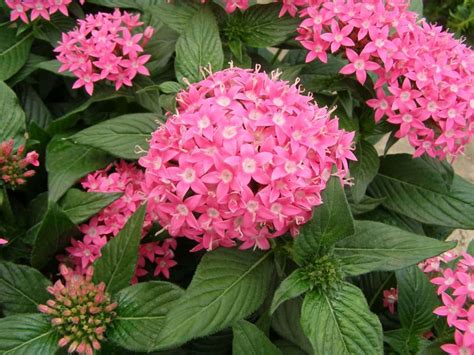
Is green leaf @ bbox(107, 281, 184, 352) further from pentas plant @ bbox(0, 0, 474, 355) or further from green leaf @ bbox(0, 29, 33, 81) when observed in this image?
green leaf @ bbox(0, 29, 33, 81)

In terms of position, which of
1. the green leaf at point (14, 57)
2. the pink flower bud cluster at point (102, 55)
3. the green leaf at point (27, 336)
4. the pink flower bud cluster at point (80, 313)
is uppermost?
the pink flower bud cluster at point (102, 55)

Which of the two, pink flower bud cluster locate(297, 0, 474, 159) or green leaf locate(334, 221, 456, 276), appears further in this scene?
pink flower bud cluster locate(297, 0, 474, 159)

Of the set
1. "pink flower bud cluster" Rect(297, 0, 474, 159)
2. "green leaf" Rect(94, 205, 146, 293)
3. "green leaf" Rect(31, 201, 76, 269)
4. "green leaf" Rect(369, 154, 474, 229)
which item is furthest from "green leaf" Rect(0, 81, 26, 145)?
"green leaf" Rect(369, 154, 474, 229)

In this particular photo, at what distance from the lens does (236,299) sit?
1099mm

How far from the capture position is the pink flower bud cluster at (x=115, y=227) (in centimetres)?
133

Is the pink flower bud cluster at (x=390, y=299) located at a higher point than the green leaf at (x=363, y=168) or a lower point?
lower

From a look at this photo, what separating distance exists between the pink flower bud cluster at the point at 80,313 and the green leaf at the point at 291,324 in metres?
0.41

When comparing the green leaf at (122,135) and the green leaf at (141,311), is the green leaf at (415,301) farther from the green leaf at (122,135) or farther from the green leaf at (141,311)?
the green leaf at (122,135)

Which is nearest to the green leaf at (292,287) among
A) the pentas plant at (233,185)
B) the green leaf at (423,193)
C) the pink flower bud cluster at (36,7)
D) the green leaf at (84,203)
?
the pentas plant at (233,185)

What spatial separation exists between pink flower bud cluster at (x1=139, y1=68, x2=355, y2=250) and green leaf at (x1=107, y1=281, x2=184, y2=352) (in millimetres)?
150

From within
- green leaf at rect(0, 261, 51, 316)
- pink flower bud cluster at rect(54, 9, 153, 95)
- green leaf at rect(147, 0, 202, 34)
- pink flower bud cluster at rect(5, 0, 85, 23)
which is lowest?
green leaf at rect(0, 261, 51, 316)

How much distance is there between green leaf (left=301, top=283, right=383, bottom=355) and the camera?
102 centimetres

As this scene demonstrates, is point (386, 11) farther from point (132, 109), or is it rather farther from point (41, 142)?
point (41, 142)

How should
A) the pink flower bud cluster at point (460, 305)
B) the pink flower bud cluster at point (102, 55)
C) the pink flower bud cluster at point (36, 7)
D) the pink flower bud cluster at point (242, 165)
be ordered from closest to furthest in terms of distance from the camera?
the pink flower bud cluster at point (242, 165) → the pink flower bud cluster at point (460, 305) → the pink flower bud cluster at point (102, 55) → the pink flower bud cluster at point (36, 7)
